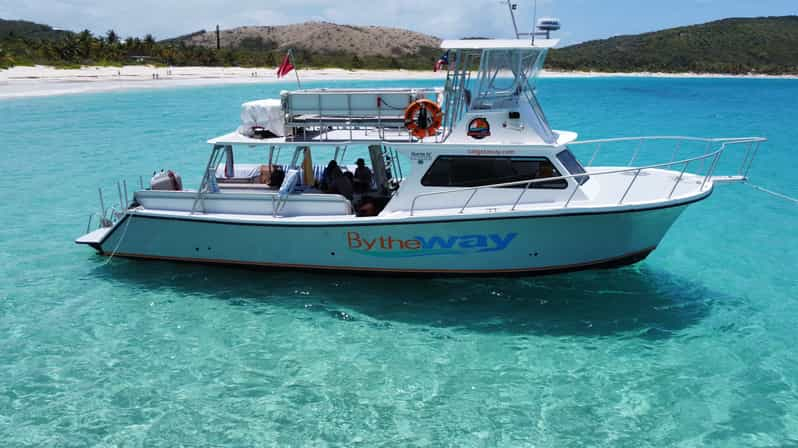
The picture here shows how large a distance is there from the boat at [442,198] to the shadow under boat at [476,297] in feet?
1.18

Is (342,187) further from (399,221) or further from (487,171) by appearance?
(487,171)

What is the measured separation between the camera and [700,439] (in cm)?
555

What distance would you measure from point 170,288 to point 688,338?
749 cm

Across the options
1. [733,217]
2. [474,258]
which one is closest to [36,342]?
[474,258]

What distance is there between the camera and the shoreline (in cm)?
4650

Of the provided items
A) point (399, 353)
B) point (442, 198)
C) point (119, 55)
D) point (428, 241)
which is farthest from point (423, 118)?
point (119, 55)

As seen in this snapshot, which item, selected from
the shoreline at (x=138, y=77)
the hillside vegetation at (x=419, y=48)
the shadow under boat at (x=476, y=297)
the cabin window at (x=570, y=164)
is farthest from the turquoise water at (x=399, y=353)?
the hillside vegetation at (x=419, y=48)

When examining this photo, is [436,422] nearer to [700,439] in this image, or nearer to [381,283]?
[700,439]

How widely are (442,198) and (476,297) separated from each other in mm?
1544

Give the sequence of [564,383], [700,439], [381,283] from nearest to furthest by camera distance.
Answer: [700,439] → [564,383] → [381,283]

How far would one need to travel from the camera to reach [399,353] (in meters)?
7.04

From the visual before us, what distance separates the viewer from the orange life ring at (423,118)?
821 cm

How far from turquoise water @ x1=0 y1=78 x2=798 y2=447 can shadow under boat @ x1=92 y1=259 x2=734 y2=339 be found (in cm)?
3

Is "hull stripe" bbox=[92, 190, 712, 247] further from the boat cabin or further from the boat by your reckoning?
the boat cabin
